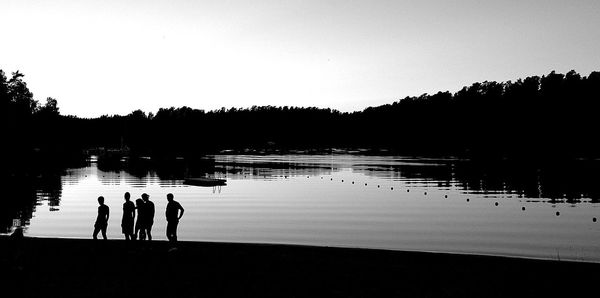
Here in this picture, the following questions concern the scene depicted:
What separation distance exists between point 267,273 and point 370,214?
37117mm

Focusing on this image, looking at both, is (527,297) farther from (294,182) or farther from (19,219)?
(294,182)

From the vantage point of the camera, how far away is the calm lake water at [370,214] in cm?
3903

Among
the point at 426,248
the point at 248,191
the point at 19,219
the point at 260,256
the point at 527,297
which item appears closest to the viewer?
the point at 527,297

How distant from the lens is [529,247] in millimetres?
36344

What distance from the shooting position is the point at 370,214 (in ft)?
184

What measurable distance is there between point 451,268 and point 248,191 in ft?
213

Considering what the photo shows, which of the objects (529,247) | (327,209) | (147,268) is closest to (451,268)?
(147,268)

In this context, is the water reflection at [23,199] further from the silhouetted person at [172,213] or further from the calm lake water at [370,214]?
the silhouetted person at [172,213]

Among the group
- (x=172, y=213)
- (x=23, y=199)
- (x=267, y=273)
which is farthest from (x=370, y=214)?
(x=23, y=199)

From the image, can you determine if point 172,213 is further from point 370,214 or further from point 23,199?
point 23,199

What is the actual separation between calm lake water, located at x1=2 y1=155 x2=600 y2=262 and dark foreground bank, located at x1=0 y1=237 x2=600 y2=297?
12641mm

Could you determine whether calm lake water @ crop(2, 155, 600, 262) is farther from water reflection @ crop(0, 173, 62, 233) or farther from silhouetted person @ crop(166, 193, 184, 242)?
silhouetted person @ crop(166, 193, 184, 242)

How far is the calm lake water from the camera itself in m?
39.0

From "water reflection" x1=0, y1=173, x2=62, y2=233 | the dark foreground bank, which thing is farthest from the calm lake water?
the dark foreground bank
